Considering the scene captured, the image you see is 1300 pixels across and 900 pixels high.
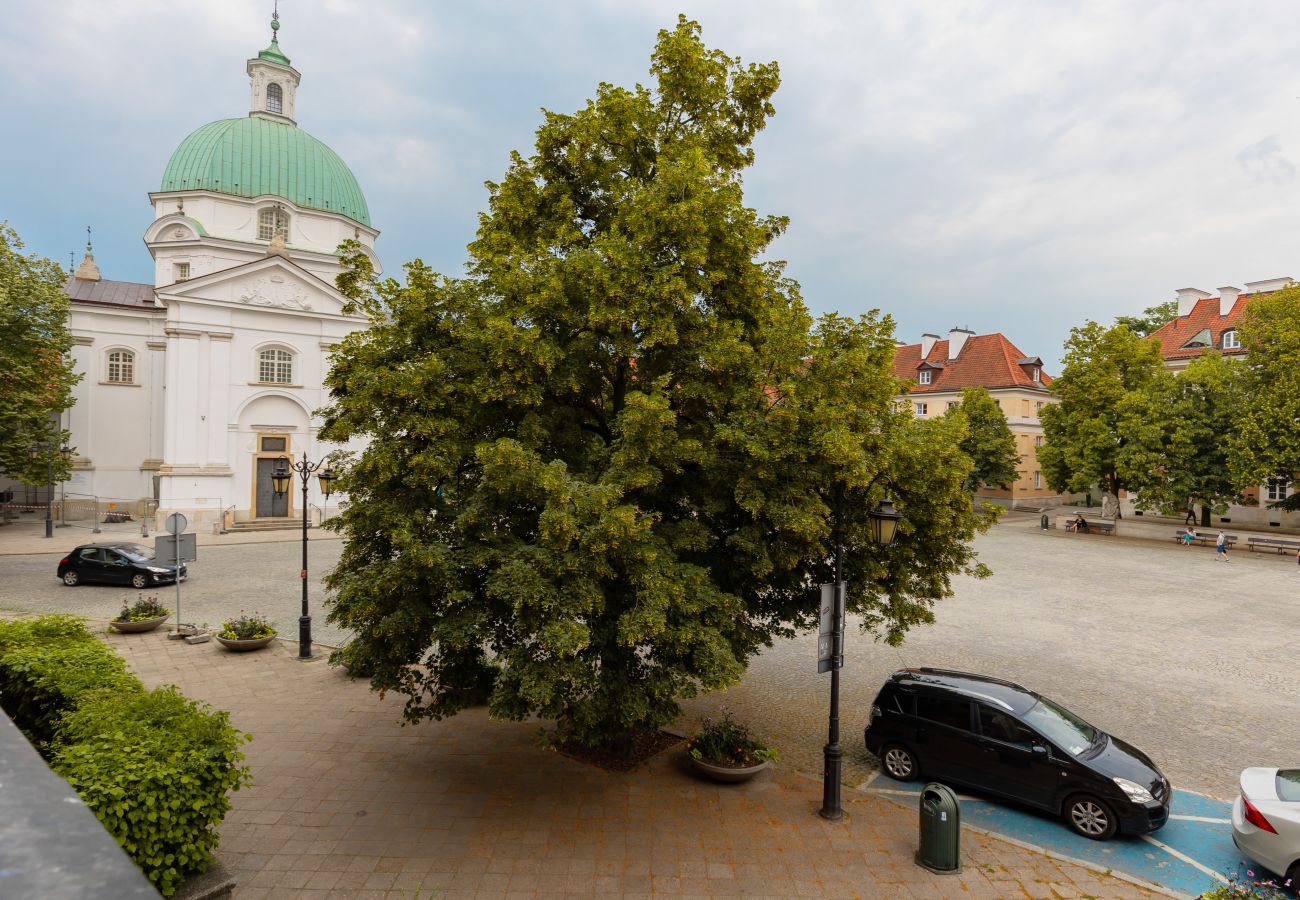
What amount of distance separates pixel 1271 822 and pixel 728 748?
6.36 m

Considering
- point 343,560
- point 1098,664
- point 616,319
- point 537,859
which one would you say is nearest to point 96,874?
point 616,319

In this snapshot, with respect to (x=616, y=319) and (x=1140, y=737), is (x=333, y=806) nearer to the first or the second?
(x=616, y=319)

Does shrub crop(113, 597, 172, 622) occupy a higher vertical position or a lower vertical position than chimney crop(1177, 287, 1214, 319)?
lower

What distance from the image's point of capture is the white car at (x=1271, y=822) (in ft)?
26.5

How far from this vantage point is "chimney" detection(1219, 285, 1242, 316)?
50.4 meters

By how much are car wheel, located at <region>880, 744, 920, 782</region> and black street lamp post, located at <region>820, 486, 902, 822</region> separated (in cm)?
147

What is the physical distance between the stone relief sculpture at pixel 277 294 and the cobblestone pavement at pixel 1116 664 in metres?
34.6

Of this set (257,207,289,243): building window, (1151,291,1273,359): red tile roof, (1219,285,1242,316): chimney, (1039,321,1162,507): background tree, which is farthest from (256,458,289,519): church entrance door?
(1219,285,1242,316): chimney

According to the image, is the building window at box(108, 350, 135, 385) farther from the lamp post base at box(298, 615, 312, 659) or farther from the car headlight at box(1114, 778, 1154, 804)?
the car headlight at box(1114, 778, 1154, 804)

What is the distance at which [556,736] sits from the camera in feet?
29.7

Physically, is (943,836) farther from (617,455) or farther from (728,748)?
(617,455)

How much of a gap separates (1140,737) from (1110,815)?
3938 mm

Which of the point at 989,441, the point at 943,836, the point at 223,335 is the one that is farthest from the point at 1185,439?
the point at 223,335

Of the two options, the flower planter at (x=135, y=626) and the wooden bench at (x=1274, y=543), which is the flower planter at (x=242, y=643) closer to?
the flower planter at (x=135, y=626)
